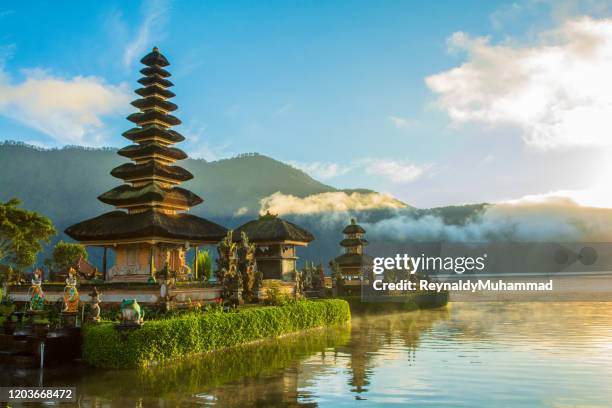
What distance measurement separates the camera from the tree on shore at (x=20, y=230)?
191 feet

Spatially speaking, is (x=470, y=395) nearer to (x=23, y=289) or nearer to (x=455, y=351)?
(x=455, y=351)

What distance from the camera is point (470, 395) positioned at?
17.0 metres

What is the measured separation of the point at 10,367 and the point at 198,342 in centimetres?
711

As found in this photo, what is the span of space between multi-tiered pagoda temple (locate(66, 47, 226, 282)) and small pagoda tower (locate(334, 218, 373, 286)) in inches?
1255

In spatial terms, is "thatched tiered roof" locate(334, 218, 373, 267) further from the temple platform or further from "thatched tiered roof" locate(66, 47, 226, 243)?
the temple platform

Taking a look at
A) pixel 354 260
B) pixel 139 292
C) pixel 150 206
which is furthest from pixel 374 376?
pixel 354 260

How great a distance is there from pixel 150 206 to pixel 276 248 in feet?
41.7

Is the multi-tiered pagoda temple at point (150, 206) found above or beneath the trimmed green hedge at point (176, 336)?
above

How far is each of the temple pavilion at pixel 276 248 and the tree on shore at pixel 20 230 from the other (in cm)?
2569

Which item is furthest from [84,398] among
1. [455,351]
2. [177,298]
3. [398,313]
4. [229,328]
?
[398,313]

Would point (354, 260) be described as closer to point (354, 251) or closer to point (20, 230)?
point (354, 251)

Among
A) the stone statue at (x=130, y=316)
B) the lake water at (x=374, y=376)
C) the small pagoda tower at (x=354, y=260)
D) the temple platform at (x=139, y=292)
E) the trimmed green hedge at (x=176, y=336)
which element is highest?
the small pagoda tower at (x=354, y=260)

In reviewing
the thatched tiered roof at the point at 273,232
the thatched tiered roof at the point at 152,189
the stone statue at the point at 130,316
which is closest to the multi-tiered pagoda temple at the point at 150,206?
the thatched tiered roof at the point at 152,189

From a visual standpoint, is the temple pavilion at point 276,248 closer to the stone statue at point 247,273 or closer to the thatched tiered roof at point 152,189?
the thatched tiered roof at point 152,189
